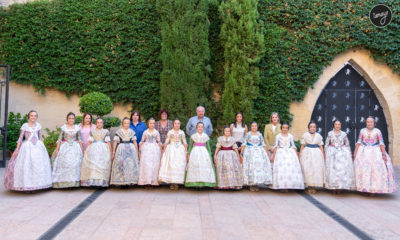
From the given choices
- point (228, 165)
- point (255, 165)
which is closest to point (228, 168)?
point (228, 165)

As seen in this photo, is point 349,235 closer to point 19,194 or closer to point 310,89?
point 19,194

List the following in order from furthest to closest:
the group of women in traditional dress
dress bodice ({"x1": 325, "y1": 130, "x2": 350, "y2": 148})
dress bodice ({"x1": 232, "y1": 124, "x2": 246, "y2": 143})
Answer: dress bodice ({"x1": 232, "y1": 124, "x2": 246, "y2": 143}) → dress bodice ({"x1": 325, "y1": 130, "x2": 350, "y2": 148}) → the group of women in traditional dress

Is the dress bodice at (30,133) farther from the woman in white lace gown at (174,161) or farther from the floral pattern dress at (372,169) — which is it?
the floral pattern dress at (372,169)

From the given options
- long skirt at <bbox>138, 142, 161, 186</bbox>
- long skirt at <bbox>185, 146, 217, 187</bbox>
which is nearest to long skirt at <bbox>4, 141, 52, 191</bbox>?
long skirt at <bbox>138, 142, 161, 186</bbox>

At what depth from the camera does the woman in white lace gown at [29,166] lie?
220 inches

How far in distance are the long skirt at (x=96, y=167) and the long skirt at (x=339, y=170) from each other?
4080mm

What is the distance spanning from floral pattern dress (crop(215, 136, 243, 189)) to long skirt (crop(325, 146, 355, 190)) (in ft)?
5.32

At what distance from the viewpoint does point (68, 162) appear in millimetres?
5992

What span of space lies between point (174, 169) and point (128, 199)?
3.44 ft

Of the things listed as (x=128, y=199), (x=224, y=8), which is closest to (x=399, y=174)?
(x=224, y=8)

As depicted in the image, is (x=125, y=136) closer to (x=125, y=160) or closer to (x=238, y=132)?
(x=125, y=160)

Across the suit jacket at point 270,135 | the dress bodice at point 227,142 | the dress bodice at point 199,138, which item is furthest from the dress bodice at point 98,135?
the suit jacket at point 270,135

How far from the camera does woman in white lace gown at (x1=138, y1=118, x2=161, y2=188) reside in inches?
238

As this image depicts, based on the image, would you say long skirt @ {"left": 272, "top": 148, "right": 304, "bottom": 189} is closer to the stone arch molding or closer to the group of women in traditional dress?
the group of women in traditional dress
